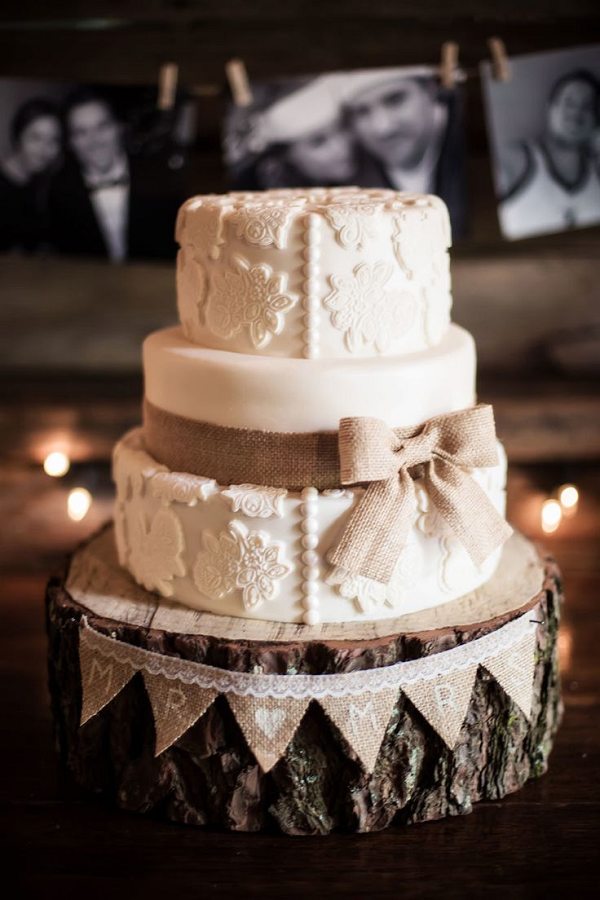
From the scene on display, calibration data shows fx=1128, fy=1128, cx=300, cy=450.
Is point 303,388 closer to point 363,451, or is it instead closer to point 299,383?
point 299,383

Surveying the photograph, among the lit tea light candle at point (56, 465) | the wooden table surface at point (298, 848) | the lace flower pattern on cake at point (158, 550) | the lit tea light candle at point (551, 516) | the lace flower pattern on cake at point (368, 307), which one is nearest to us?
the wooden table surface at point (298, 848)

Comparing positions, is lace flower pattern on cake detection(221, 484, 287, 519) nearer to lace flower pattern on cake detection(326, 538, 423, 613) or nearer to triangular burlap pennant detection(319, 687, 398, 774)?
lace flower pattern on cake detection(326, 538, 423, 613)

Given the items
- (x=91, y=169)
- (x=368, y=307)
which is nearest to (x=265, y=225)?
(x=368, y=307)

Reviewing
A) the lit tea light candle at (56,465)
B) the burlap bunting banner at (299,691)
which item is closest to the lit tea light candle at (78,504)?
the lit tea light candle at (56,465)

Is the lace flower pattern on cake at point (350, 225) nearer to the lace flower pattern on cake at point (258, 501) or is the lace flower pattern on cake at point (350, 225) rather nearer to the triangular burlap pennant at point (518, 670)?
the lace flower pattern on cake at point (258, 501)

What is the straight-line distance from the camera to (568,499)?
4062 millimetres

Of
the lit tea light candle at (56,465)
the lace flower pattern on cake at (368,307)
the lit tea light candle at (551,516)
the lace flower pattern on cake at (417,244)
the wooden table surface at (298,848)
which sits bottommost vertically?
the wooden table surface at (298,848)

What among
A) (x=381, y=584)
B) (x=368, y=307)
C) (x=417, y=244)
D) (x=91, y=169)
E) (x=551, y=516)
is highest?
(x=91, y=169)

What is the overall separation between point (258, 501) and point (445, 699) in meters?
0.50

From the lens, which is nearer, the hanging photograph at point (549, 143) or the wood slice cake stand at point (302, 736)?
the wood slice cake stand at point (302, 736)

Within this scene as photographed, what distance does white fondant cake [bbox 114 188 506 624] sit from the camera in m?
2.04

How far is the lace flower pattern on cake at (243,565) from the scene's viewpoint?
2062 millimetres

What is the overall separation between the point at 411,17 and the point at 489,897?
10.9 feet

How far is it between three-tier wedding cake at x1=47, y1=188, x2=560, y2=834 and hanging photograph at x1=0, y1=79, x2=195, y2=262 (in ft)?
5.89
